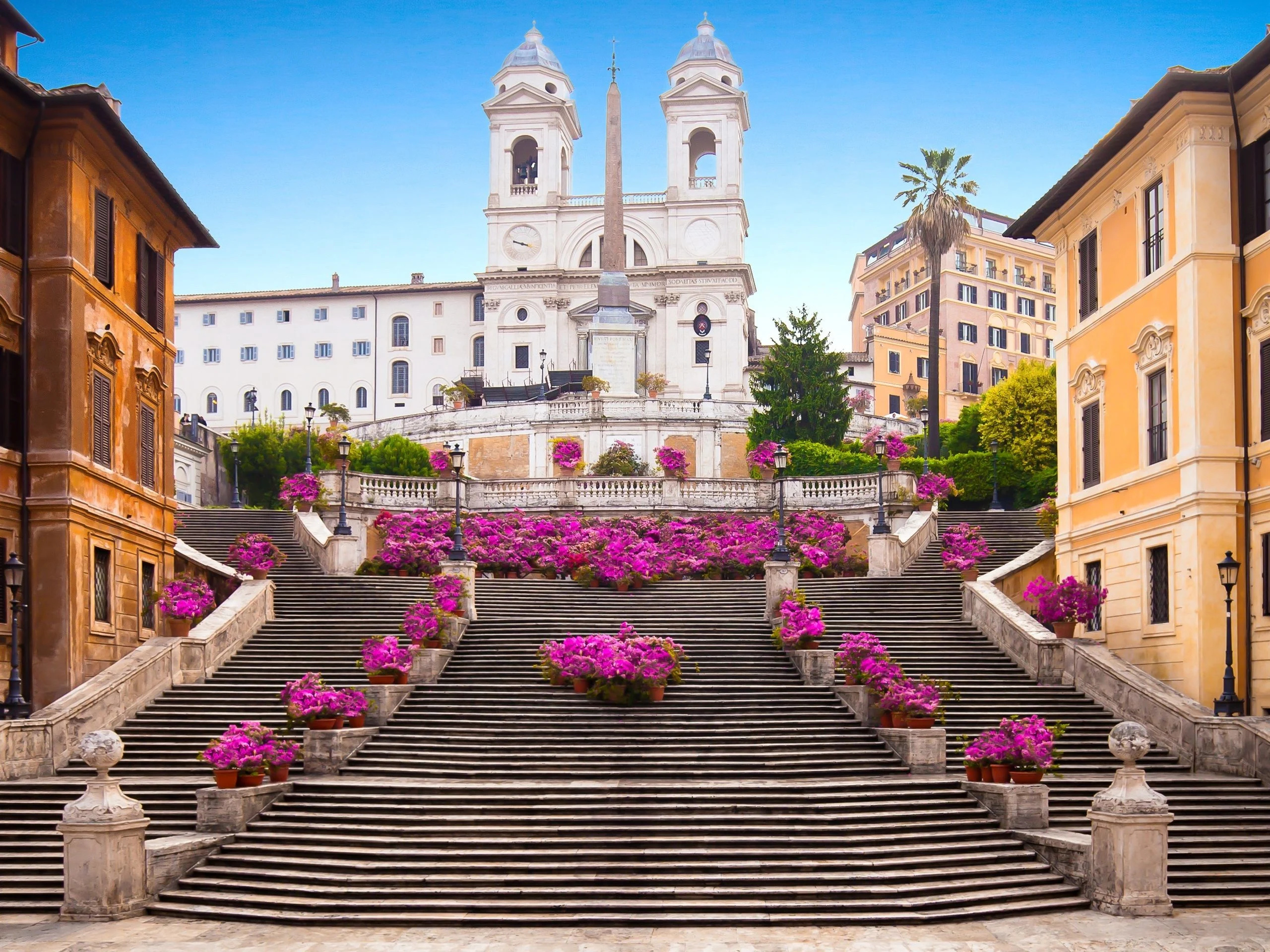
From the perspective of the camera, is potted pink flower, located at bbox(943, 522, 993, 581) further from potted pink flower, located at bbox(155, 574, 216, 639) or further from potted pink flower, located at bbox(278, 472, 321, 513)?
potted pink flower, located at bbox(278, 472, 321, 513)

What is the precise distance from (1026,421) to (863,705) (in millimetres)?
29555

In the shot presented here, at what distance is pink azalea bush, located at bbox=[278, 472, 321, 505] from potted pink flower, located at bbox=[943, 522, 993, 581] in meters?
17.9

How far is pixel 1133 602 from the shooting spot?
28.1 m

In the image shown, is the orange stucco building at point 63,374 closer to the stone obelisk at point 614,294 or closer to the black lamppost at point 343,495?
the black lamppost at point 343,495

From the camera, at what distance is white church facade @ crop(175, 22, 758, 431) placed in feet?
307

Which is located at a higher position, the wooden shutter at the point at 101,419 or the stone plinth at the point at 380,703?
the wooden shutter at the point at 101,419

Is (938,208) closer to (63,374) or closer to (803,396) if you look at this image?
(803,396)

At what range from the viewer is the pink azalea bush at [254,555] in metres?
33.8

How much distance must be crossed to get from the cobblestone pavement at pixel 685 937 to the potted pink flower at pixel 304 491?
24041 millimetres

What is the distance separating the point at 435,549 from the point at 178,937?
2155 cm

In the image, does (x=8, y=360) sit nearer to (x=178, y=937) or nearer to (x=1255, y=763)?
(x=178, y=937)

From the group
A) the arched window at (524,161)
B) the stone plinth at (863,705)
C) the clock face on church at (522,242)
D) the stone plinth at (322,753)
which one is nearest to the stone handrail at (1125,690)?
the stone plinth at (863,705)

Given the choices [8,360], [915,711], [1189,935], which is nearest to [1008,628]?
[915,711]

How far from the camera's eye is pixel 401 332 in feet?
328
